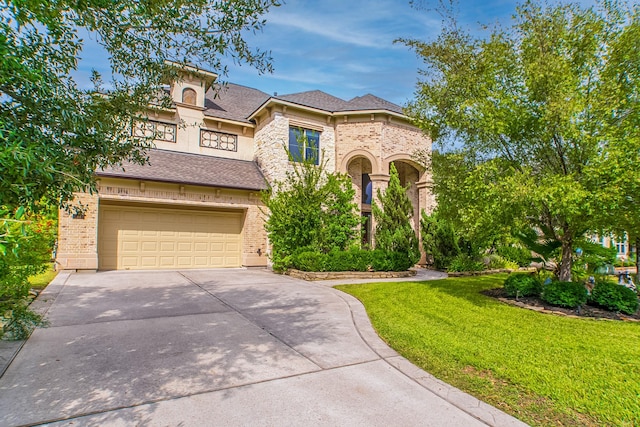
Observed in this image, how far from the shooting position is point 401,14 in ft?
27.5

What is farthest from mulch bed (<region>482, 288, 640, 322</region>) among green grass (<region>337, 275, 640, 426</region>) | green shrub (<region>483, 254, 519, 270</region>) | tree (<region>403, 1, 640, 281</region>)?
green shrub (<region>483, 254, 519, 270</region>)

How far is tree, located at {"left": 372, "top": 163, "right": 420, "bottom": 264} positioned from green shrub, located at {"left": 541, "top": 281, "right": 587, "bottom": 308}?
22.6 feet

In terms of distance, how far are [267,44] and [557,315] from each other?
24.8ft

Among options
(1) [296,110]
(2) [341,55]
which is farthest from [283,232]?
(2) [341,55]

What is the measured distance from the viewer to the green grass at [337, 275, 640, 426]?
3.42 metres

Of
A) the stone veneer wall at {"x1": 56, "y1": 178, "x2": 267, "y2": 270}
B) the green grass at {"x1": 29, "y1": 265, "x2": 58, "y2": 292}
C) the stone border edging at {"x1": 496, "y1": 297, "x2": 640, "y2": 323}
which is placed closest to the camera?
the stone border edging at {"x1": 496, "y1": 297, "x2": 640, "y2": 323}

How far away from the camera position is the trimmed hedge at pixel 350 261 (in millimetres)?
12562

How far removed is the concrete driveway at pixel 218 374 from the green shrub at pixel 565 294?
4.35 m

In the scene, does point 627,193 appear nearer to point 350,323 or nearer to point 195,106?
point 350,323

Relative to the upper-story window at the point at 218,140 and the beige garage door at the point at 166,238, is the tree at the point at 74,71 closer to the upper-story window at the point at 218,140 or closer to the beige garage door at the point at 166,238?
the beige garage door at the point at 166,238

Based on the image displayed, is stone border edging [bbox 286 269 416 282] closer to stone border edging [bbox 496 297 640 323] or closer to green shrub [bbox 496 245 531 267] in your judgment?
stone border edging [bbox 496 297 640 323]

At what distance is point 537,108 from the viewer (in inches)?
282

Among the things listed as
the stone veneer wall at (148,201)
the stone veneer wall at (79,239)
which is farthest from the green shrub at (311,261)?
the stone veneer wall at (79,239)

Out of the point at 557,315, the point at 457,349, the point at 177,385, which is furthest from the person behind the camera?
the point at 557,315
